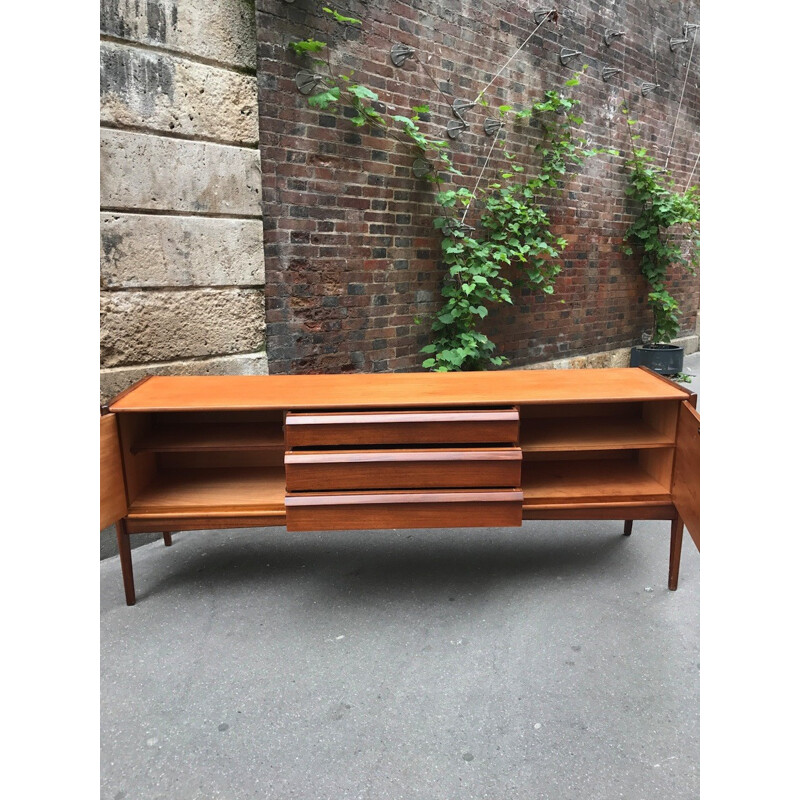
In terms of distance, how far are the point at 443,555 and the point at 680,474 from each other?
112cm

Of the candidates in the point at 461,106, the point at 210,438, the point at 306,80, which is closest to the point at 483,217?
the point at 461,106

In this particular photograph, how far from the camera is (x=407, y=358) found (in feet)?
14.3

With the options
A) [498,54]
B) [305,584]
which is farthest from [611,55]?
[305,584]

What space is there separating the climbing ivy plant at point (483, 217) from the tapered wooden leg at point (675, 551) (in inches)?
82.3

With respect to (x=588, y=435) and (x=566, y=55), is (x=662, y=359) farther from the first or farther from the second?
(x=588, y=435)

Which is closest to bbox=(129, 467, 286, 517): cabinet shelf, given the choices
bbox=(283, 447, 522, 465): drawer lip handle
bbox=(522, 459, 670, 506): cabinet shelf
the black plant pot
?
bbox=(283, 447, 522, 465): drawer lip handle

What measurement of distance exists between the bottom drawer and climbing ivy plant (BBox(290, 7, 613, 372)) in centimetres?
210

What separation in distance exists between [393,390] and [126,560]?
1.27m

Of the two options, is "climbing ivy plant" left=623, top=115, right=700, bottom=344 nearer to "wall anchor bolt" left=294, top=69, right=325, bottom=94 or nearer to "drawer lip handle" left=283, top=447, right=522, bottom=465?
"wall anchor bolt" left=294, top=69, right=325, bottom=94

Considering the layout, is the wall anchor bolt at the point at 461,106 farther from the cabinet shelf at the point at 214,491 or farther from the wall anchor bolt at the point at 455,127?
the cabinet shelf at the point at 214,491

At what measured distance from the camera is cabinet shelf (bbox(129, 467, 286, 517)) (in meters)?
2.49

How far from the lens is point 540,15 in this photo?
5121 millimetres

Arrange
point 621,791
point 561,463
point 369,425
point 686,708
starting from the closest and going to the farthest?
point 621,791
point 686,708
point 369,425
point 561,463

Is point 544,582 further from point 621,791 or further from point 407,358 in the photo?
point 407,358
